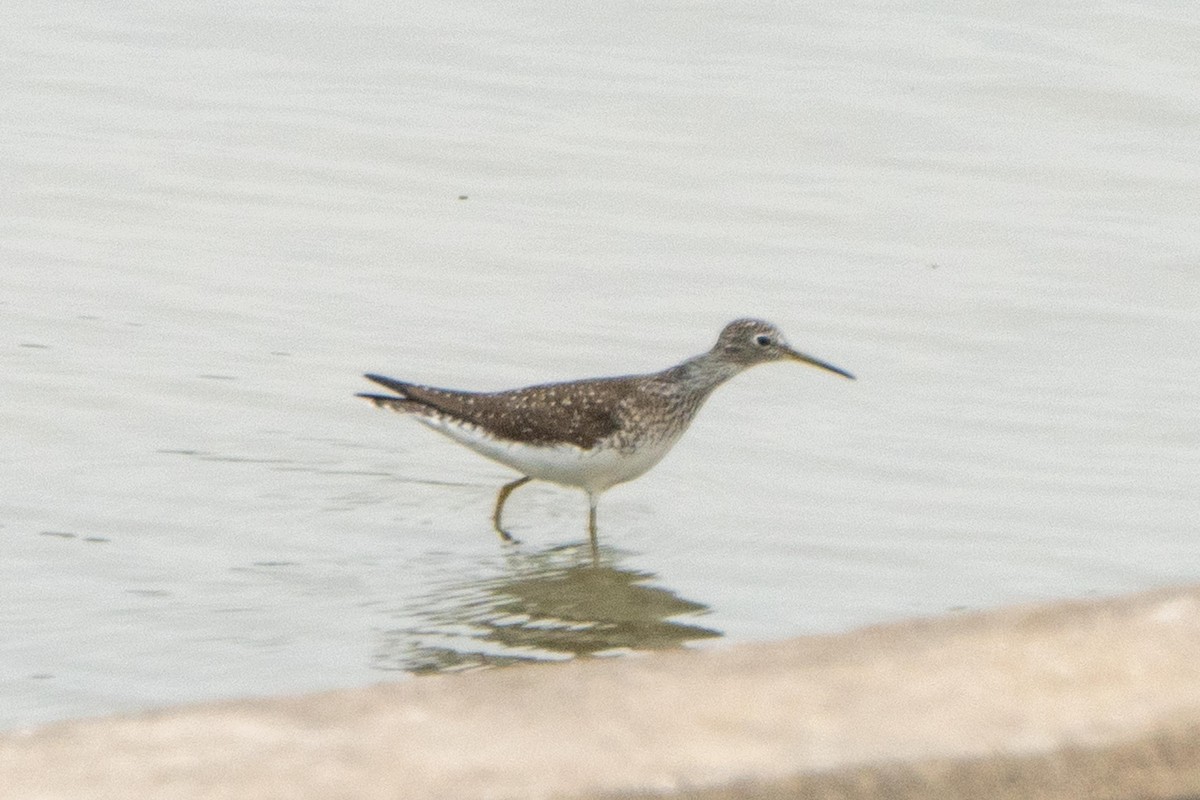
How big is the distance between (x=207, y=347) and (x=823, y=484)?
10.2 ft

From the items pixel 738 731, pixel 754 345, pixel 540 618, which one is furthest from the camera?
pixel 754 345

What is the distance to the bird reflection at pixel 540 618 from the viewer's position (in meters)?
6.90

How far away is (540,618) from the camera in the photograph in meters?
7.39

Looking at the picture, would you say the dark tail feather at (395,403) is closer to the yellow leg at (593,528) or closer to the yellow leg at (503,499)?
the yellow leg at (503,499)

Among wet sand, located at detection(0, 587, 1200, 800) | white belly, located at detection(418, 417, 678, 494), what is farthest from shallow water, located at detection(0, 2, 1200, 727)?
wet sand, located at detection(0, 587, 1200, 800)

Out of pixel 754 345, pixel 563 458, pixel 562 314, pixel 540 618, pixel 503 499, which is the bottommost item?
pixel 540 618

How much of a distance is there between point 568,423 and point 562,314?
8.14 feet

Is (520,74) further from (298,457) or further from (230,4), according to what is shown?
(298,457)

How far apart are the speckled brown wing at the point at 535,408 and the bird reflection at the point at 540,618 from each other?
467 mm

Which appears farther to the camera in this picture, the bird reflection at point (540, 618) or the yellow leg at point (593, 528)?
the yellow leg at point (593, 528)

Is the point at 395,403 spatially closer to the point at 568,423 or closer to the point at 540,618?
the point at 568,423

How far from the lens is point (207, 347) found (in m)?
10.2

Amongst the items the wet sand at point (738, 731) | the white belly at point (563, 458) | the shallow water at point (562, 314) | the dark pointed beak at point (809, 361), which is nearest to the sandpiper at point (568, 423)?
the white belly at point (563, 458)

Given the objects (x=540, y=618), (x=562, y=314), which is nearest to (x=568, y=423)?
(x=540, y=618)
